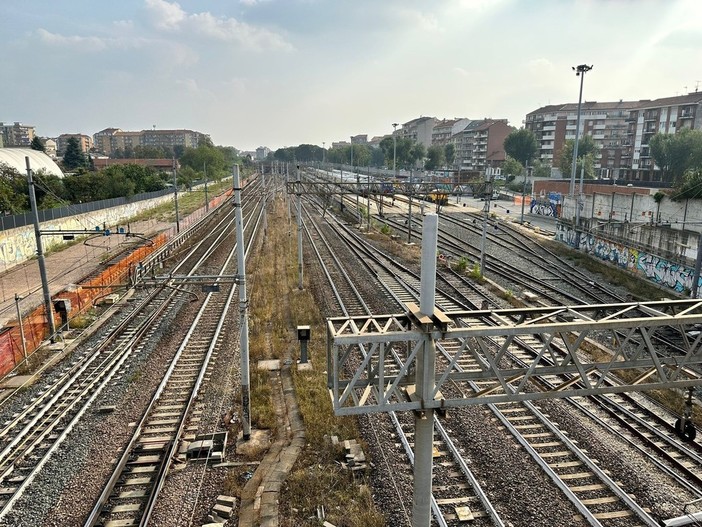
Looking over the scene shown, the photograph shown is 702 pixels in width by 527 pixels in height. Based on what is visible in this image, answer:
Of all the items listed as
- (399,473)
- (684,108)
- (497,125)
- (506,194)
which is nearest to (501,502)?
(399,473)

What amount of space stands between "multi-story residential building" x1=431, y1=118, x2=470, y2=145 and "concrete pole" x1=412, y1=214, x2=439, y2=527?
131 metres

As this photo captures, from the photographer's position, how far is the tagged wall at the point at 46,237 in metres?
27.1

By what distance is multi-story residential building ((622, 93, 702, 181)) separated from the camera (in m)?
78.8

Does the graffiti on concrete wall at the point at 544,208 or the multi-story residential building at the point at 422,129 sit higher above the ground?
the multi-story residential building at the point at 422,129

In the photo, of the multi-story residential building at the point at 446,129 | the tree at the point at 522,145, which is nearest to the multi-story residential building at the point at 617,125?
the tree at the point at 522,145

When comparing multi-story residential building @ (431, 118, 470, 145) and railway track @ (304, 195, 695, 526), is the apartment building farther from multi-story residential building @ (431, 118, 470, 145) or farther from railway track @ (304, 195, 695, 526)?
railway track @ (304, 195, 695, 526)

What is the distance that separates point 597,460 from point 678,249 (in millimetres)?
19780

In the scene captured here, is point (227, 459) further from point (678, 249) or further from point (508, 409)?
point (678, 249)

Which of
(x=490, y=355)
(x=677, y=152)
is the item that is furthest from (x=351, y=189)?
(x=677, y=152)

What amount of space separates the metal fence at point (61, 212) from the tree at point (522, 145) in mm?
61646

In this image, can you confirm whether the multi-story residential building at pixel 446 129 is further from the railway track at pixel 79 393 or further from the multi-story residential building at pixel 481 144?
the railway track at pixel 79 393

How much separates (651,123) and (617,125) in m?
13.1

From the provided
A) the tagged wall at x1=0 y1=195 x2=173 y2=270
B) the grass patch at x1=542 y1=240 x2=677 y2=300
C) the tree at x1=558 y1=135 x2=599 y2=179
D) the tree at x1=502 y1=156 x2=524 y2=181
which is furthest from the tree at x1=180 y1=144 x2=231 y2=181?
the grass patch at x1=542 y1=240 x2=677 y2=300

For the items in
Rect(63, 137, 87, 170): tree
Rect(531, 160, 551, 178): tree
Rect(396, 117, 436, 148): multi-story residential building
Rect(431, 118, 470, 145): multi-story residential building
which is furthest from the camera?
Rect(396, 117, 436, 148): multi-story residential building
